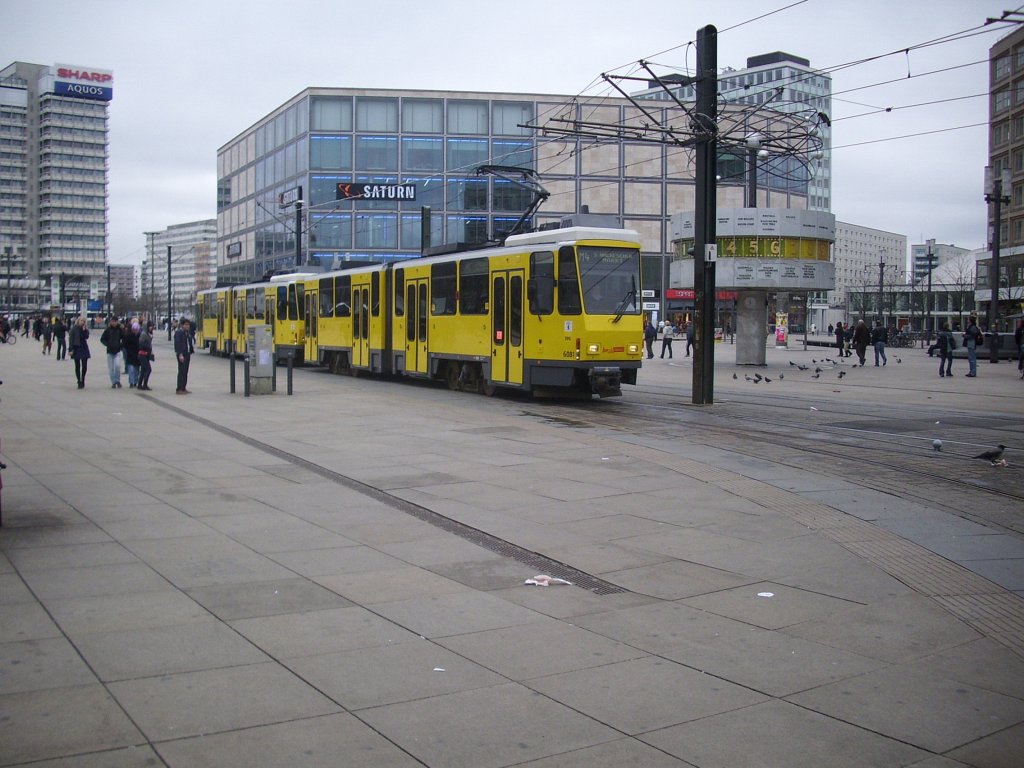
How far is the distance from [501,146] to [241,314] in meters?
32.7

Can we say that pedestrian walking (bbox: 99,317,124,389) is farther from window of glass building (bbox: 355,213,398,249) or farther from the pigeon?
window of glass building (bbox: 355,213,398,249)

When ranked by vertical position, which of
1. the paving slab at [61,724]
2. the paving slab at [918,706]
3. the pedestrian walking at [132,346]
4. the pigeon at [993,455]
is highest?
the pedestrian walking at [132,346]

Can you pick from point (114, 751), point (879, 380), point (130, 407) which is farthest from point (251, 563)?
point (879, 380)

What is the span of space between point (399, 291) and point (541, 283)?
25.2 ft

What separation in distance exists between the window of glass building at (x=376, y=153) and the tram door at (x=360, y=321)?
41.9 meters

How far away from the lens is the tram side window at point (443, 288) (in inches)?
942

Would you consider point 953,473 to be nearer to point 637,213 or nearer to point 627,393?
point 627,393

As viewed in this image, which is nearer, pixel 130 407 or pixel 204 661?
pixel 204 661

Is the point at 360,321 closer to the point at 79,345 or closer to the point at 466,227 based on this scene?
the point at 79,345

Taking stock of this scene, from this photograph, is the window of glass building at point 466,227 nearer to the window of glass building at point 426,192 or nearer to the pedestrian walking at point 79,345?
the window of glass building at point 426,192

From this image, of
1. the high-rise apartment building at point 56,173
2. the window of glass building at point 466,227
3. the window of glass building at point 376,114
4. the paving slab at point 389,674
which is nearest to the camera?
the paving slab at point 389,674

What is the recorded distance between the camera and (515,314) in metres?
21.1

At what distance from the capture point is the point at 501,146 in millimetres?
70125

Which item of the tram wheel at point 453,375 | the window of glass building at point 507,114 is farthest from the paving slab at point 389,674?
the window of glass building at point 507,114
